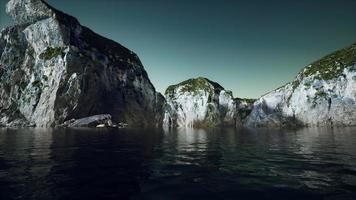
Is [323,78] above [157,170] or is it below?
above

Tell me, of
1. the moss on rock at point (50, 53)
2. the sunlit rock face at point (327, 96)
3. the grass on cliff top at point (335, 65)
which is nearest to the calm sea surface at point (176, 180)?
the moss on rock at point (50, 53)

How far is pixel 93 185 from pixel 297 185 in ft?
34.1

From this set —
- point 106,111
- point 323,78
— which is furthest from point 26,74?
point 323,78

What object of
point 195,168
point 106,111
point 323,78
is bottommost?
point 195,168

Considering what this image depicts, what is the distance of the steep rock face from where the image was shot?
14800cm

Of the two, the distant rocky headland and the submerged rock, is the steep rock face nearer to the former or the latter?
the distant rocky headland

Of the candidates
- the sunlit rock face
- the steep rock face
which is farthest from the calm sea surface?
the sunlit rock face

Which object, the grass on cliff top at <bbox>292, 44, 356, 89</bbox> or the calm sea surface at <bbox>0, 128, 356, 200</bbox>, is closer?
the calm sea surface at <bbox>0, 128, 356, 200</bbox>

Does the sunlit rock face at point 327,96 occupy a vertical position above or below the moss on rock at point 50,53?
below

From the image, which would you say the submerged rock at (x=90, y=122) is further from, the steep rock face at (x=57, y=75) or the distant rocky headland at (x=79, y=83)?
the steep rock face at (x=57, y=75)

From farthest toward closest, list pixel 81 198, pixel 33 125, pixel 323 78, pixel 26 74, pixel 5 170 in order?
pixel 323 78, pixel 26 74, pixel 33 125, pixel 5 170, pixel 81 198

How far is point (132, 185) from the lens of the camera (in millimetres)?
13938

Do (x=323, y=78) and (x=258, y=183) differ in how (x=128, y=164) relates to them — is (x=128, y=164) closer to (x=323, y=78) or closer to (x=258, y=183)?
(x=258, y=183)

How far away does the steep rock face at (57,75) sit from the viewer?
148000 mm
